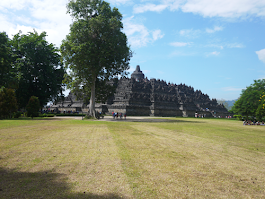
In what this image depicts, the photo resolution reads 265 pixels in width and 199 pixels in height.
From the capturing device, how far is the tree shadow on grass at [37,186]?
4.03 metres

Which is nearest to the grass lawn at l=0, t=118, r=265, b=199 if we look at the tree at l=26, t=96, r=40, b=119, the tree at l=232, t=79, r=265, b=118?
the tree at l=26, t=96, r=40, b=119

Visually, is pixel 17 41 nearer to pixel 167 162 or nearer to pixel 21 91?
pixel 21 91

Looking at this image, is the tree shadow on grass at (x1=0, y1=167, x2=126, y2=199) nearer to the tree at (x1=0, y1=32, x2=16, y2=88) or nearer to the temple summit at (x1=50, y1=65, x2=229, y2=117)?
the tree at (x1=0, y1=32, x2=16, y2=88)

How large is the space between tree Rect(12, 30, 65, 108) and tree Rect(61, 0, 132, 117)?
22.7ft

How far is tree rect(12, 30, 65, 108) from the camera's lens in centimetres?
3381

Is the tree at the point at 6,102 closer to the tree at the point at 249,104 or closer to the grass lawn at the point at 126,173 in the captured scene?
the grass lawn at the point at 126,173

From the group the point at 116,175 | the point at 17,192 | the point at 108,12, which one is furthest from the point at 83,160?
the point at 108,12

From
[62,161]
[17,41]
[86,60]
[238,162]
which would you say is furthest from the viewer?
[17,41]

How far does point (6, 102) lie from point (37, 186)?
2600cm

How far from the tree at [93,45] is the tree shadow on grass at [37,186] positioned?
22.8 meters

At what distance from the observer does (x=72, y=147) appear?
8445 mm

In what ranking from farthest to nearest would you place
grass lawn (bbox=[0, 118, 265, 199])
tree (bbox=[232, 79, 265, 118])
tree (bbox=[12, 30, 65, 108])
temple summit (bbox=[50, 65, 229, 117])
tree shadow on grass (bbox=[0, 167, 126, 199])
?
temple summit (bbox=[50, 65, 229, 117]) < tree (bbox=[232, 79, 265, 118]) < tree (bbox=[12, 30, 65, 108]) < grass lawn (bbox=[0, 118, 265, 199]) < tree shadow on grass (bbox=[0, 167, 126, 199])

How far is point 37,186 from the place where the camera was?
14.5ft

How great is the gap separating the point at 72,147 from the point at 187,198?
5816 mm
